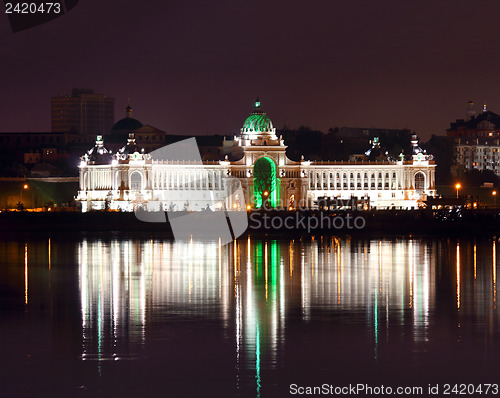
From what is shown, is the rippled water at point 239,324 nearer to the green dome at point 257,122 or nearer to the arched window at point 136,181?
the arched window at point 136,181

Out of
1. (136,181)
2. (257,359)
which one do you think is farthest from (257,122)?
(257,359)

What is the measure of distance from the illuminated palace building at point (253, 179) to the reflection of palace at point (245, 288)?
5437 centimetres

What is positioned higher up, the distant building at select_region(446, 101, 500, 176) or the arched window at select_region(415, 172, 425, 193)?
the distant building at select_region(446, 101, 500, 176)

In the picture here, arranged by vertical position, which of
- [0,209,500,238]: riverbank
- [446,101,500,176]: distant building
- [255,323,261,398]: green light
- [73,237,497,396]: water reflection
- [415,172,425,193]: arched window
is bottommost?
[255,323,261,398]: green light

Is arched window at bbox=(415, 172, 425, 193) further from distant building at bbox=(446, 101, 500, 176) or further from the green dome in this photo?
distant building at bbox=(446, 101, 500, 176)

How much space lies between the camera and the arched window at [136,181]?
121 meters

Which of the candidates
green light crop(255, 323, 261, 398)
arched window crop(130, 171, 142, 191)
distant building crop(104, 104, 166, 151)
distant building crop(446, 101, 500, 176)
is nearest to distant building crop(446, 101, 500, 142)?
distant building crop(446, 101, 500, 176)

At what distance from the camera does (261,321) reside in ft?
111

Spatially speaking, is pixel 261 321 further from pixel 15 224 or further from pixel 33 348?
pixel 15 224

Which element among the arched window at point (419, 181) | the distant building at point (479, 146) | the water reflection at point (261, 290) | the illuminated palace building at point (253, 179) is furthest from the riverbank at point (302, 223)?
the distant building at point (479, 146)

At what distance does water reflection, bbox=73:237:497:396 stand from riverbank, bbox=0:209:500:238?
18.3 m

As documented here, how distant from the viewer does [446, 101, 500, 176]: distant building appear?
565 ft

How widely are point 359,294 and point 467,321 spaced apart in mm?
7049

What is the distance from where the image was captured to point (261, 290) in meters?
41.8
